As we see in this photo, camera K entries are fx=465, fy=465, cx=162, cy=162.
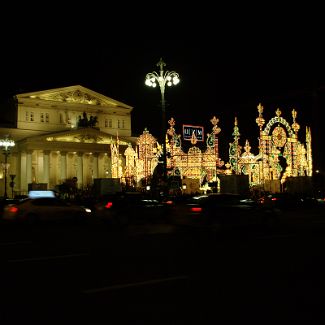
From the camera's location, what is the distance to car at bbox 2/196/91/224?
19984 millimetres

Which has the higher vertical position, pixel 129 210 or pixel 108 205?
pixel 108 205

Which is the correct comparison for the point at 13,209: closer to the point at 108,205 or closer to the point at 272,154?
the point at 108,205

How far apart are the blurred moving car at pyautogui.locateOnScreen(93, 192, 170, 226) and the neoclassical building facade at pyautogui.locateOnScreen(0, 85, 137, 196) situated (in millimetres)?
48231

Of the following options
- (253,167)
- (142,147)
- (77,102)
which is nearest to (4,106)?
(77,102)

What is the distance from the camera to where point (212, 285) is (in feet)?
24.2

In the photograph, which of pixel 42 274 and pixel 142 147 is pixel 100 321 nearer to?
pixel 42 274

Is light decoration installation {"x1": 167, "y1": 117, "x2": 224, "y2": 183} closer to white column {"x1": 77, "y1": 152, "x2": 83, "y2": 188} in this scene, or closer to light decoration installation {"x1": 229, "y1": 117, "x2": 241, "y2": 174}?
light decoration installation {"x1": 229, "y1": 117, "x2": 241, "y2": 174}

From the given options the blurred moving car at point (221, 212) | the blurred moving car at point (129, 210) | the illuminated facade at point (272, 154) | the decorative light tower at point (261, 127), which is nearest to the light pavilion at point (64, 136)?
the illuminated facade at point (272, 154)

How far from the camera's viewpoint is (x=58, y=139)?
69.8 meters

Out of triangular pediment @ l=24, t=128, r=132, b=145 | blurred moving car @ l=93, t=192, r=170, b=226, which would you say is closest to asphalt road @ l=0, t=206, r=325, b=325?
blurred moving car @ l=93, t=192, r=170, b=226

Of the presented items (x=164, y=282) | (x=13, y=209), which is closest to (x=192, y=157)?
(x=13, y=209)

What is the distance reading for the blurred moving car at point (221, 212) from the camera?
48.5ft

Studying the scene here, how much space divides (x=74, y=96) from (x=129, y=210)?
56.7 metres

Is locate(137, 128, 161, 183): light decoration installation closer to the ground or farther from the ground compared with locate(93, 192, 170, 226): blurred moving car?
farther from the ground
